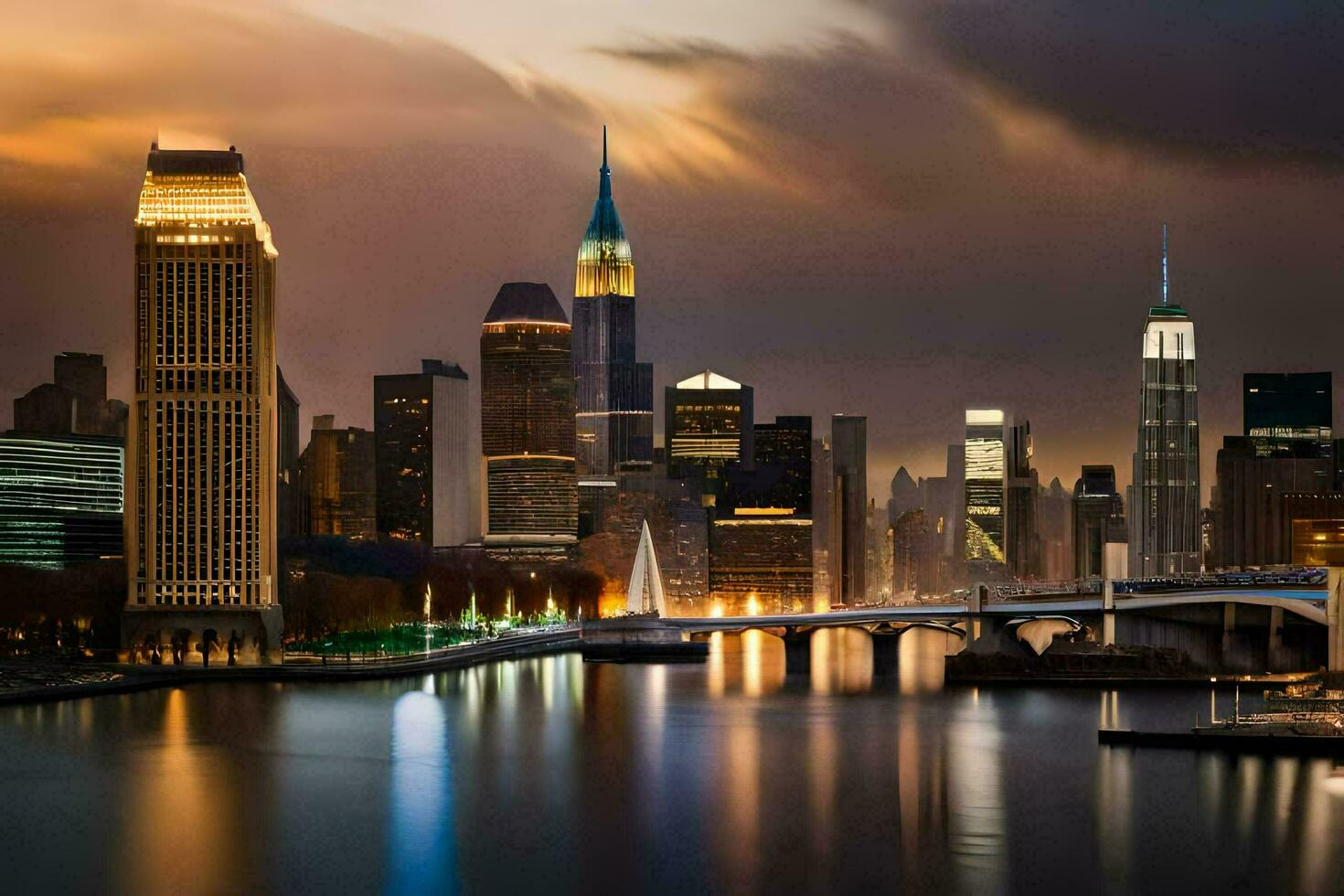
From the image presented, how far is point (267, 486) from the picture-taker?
9444 cm

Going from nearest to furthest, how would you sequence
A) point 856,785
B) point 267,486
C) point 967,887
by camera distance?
point 967,887
point 856,785
point 267,486

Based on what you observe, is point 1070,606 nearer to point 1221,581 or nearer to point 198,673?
point 1221,581

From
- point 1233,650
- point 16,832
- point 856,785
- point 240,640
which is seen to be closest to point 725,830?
point 856,785

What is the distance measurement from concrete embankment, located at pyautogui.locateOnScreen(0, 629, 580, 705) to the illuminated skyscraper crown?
18.6 m

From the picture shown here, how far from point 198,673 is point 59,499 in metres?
61.7

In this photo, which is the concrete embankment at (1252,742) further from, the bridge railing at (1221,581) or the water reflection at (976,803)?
the bridge railing at (1221,581)

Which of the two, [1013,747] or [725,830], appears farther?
[1013,747]

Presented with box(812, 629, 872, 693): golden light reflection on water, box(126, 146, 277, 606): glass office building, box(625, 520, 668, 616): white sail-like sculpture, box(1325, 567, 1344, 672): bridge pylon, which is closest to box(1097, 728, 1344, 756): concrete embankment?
box(1325, 567, 1344, 672): bridge pylon

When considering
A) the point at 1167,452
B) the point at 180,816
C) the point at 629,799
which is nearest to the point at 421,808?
the point at 629,799

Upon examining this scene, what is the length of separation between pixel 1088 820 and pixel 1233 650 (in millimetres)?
47506

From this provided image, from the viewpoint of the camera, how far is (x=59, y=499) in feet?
463

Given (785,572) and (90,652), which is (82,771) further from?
(785,572)

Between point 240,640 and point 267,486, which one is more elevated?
point 267,486

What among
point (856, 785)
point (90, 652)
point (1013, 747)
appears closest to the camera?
point (856, 785)
